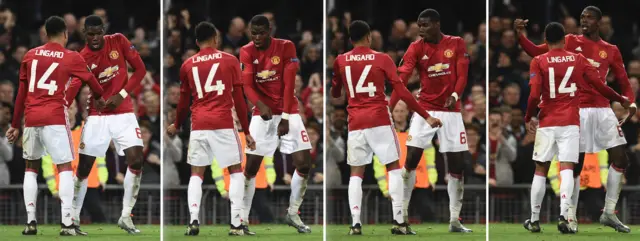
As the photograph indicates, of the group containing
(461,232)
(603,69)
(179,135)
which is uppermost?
(603,69)

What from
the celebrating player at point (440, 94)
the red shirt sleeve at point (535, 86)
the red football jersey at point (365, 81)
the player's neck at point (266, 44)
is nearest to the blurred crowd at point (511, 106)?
the celebrating player at point (440, 94)

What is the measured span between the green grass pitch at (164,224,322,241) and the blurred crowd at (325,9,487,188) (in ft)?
1.83

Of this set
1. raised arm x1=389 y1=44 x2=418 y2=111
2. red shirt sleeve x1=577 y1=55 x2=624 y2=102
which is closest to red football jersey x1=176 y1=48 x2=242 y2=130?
raised arm x1=389 y1=44 x2=418 y2=111

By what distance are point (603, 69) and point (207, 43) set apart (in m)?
4.07

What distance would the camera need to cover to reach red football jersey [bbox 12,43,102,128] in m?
9.55

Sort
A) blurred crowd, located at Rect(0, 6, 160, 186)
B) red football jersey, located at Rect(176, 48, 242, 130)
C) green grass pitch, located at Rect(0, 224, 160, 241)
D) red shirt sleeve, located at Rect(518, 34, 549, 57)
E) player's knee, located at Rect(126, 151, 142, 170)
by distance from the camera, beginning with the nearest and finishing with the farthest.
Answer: red football jersey, located at Rect(176, 48, 242, 130) → green grass pitch, located at Rect(0, 224, 160, 241) → red shirt sleeve, located at Rect(518, 34, 549, 57) → player's knee, located at Rect(126, 151, 142, 170) → blurred crowd, located at Rect(0, 6, 160, 186)

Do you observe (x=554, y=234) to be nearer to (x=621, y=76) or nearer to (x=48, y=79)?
(x=621, y=76)

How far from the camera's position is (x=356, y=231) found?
30.5 feet

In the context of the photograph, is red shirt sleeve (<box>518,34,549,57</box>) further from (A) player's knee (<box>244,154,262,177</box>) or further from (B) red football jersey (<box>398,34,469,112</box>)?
(A) player's knee (<box>244,154,262,177</box>)

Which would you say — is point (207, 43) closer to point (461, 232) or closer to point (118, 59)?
point (118, 59)

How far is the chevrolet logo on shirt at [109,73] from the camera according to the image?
10.3 m

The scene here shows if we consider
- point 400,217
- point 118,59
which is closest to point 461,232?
point 400,217

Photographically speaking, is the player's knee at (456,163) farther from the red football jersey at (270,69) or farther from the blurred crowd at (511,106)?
the red football jersey at (270,69)

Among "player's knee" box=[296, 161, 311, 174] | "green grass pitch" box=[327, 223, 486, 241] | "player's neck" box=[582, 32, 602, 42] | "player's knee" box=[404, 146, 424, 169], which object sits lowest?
"green grass pitch" box=[327, 223, 486, 241]
